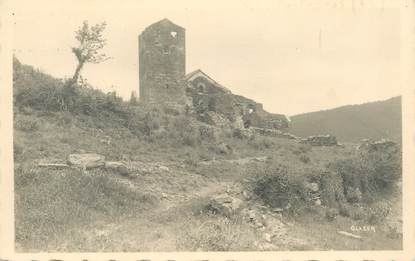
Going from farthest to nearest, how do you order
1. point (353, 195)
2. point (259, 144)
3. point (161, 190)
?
1. point (259, 144)
2. point (353, 195)
3. point (161, 190)

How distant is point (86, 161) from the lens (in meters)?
9.61

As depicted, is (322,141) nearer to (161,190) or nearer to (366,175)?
(366,175)

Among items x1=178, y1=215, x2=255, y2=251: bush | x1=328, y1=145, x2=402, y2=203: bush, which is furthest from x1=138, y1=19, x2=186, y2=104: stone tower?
x1=178, y1=215, x2=255, y2=251: bush

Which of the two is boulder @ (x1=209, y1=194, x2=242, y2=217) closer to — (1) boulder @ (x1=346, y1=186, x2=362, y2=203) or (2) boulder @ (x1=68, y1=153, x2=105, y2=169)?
(2) boulder @ (x1=68, y1=153, x2=105, y2=169)

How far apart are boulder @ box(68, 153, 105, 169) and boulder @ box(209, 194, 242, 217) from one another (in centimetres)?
296

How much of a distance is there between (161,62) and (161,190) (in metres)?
14.5

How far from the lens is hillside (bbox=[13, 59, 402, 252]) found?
287 inches

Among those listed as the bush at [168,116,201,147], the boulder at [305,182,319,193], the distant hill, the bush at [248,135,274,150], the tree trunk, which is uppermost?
the tree trunk

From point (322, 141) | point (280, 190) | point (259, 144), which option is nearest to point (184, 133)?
point (259, 144)

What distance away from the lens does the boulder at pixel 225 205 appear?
325 inches

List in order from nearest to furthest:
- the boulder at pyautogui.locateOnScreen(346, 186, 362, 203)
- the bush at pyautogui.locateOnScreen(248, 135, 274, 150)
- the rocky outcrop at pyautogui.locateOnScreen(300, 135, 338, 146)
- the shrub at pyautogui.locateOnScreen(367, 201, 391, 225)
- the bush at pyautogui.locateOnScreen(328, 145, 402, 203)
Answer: the shrub at pyautogui.locateOnScreen(367, 201, 391, 225) → the boulder at pyautogui.locateOnScreen(346, 186, 362, 203) → the bush at pyautogui.locateOnScreen(328, 145, 402, 203) → the bush at pyautogui.locateOnScreen(248, 135, 274, 150) → the rocky outcrop at pyautogui.locateOnScreen(300, 135, 338, 146)

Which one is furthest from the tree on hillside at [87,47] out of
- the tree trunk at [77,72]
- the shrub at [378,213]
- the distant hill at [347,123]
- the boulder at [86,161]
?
the distant hill at [347,123]

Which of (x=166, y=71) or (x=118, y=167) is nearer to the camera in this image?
(x=118, y=167)

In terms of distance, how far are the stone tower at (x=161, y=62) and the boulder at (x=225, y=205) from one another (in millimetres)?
14814
